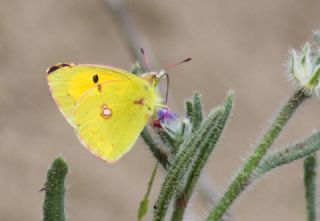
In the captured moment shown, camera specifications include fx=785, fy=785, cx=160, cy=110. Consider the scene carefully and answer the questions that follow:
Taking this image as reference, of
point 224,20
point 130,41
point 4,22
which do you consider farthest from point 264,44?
point 130,41

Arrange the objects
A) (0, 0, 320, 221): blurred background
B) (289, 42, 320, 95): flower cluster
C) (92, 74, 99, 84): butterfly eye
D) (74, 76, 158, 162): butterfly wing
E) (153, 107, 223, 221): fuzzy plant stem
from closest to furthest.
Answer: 1. (153, 107, 223, 221): fuzzy plant stem
2. (289, 42, 320, 95): flower cluster
3. (74, 76, 158, 162): butterfly wing
4. (92, 74, 99, 84): butterfly eye
5. (0, 0, 320, 221): blurred background

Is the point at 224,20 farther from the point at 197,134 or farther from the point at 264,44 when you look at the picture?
the point at 197,134

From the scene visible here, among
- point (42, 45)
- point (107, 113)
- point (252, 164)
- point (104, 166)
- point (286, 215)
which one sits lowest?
point (252, 164)

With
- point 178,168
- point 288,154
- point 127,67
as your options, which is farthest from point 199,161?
point 127,67

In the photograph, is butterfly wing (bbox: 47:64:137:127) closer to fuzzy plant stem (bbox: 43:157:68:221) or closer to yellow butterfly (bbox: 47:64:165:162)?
yellow butterfly (bbox: 47:64:165:162)

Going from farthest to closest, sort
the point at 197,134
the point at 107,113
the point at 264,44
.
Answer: the point at 264,44, the point at 107,113, the point at 197,134

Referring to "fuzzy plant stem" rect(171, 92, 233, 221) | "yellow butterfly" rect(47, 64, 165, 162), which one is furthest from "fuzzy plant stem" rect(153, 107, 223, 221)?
"yellow butterfly" rect(47, 64, 165, 162)

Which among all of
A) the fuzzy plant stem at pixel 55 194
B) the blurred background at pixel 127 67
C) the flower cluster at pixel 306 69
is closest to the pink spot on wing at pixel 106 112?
the fuzzy plant stem at pixel 55 194
